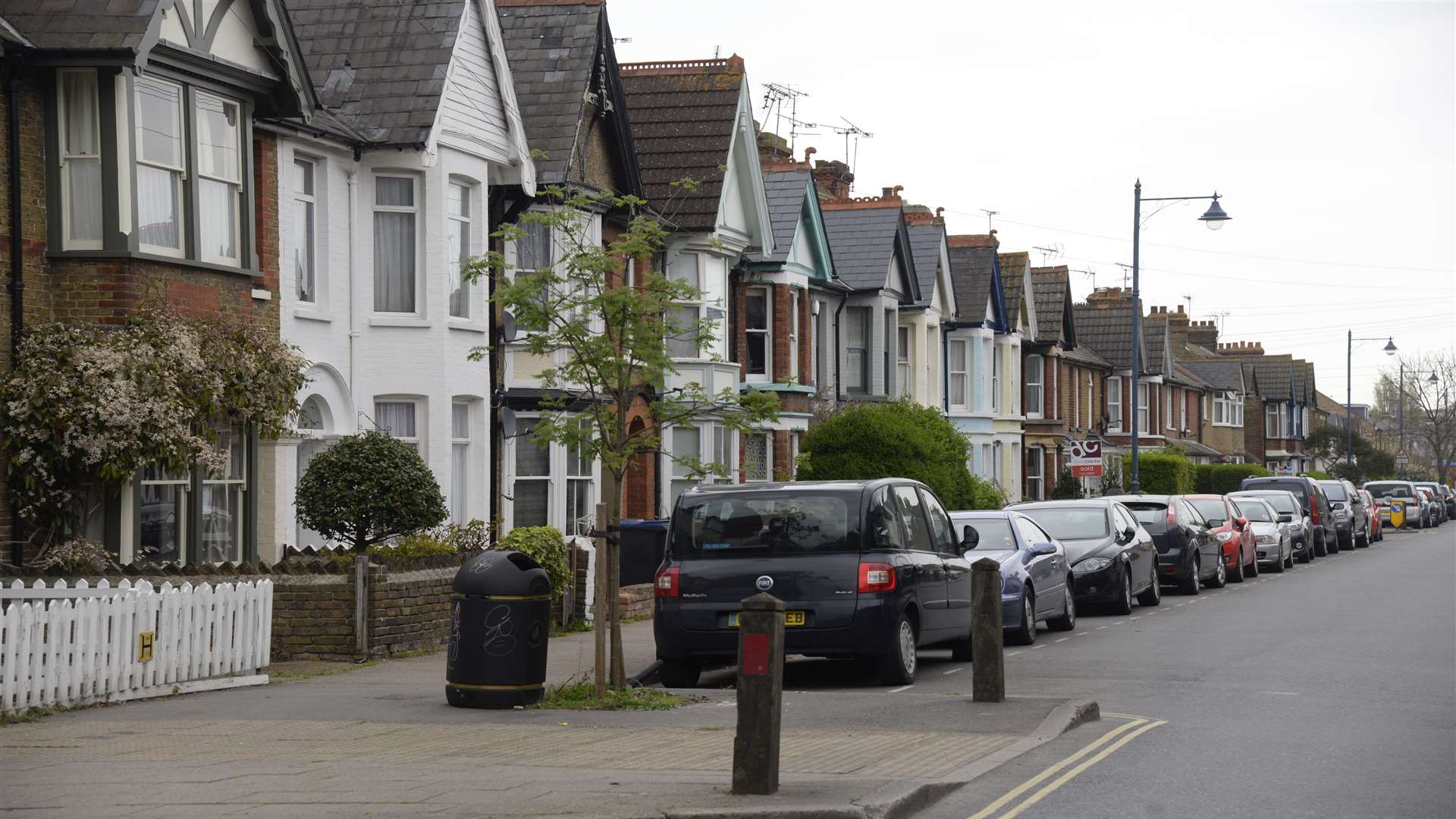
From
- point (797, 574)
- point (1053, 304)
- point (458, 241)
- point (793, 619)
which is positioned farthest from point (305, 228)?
point (1053, 304)

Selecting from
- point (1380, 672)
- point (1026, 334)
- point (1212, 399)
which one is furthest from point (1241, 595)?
point (1212, 399)

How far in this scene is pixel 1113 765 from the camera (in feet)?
35.2

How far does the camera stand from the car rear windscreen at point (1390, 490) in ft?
223

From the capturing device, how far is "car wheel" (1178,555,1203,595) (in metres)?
28.7

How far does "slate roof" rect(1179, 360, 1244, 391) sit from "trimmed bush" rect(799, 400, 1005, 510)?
2282 inches

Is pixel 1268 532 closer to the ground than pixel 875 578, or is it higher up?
closer to the ground

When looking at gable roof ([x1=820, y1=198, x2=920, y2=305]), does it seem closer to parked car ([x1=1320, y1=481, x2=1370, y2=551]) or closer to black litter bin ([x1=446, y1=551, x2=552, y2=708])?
parked car ([x1=1320, y1=481, x2=1370, y2=551])

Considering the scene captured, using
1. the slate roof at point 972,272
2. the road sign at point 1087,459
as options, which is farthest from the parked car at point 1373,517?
the road sign at point 1087,459

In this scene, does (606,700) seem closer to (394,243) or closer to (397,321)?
(397,321)

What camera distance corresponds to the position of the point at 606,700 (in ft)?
43.7

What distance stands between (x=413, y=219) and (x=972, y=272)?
2714cm

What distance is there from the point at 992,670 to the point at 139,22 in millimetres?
10448

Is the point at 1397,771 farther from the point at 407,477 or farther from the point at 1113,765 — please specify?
the point at 407,477

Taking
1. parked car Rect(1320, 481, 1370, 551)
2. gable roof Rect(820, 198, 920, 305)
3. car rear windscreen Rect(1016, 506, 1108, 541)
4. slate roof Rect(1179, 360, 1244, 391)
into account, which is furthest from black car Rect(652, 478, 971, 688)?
slate roof Rect(1179, 360, 1244, 391)
